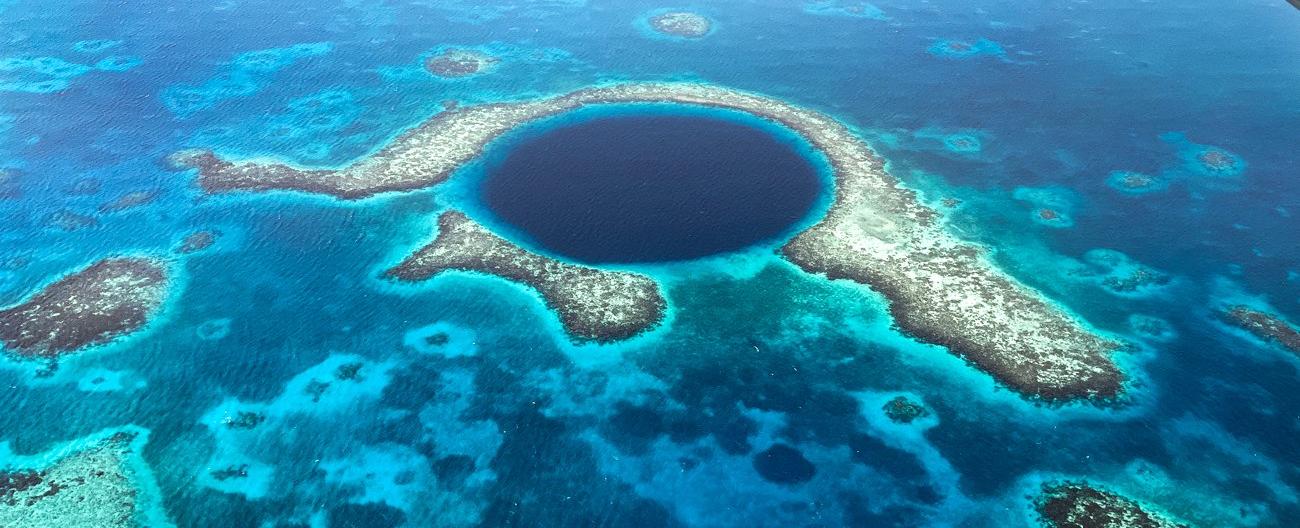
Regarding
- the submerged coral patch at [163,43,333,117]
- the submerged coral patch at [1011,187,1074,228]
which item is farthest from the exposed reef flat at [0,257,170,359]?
the submerged coral patch at [1011,187,1074,228]

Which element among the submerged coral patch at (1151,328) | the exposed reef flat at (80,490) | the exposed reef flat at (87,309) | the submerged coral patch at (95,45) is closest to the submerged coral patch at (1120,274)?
the submerged coral patch at (1151,328)

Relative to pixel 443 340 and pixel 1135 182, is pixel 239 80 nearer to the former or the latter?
pixel 443 340

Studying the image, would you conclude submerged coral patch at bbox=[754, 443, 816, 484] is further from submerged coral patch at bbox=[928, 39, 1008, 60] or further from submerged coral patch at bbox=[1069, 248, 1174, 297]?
submerged coral patch at bbox=[928, 39, 1008, 60]

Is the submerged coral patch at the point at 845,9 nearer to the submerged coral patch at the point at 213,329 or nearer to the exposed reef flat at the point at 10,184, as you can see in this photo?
the submerged coral patch at the point at 213,329

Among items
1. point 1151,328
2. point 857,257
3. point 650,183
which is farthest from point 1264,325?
point 650,183

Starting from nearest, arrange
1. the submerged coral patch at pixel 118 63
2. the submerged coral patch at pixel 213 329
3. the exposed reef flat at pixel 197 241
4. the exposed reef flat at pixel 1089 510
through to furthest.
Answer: the exposed reef flat at pixel 1089 510, the submerged coral patch at pixel 213 329, the exposed reef flat at pixel 197 241, the submerged coral patch at pixel 118 63

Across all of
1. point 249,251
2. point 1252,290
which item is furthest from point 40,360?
point 1252,290

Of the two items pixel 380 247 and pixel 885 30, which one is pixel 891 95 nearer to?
pixel 885 30
